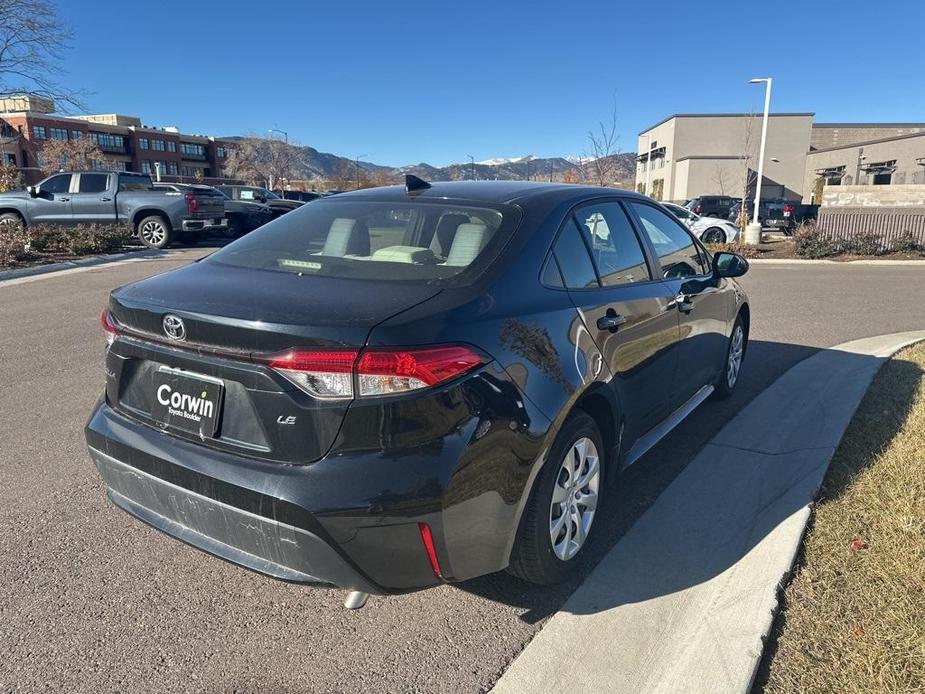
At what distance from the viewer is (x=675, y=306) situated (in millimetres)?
3775

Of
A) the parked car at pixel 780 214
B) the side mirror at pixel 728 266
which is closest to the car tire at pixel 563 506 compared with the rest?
the side mirror at pixel 728 266

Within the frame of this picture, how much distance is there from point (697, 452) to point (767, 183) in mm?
60732

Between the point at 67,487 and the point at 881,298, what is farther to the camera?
the point at 881,298

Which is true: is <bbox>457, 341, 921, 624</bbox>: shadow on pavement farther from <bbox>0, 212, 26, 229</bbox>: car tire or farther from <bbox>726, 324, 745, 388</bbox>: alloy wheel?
<bbox>0, 212, 26, 229</bbox>: car tire

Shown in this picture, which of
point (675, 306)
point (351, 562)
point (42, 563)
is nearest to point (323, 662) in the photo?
point (351, 562)

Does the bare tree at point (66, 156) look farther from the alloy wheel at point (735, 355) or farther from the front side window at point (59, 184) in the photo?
the alloy wheel at point (735, 355)

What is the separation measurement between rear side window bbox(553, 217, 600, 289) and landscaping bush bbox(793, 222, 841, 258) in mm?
17673

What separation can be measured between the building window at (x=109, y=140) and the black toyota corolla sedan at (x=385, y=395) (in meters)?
90.2

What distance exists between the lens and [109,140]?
8312 centimetres

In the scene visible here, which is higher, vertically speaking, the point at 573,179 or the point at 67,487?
the point at 573,179

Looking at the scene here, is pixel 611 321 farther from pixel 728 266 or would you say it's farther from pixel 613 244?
pixel 728 266

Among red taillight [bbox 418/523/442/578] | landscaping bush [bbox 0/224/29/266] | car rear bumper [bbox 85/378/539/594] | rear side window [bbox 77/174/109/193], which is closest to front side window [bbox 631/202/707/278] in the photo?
car rear bumper [bbox 85/378/539/594]

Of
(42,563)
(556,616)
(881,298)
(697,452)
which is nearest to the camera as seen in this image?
(556,616)

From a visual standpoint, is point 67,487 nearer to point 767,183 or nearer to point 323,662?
point 323,662
